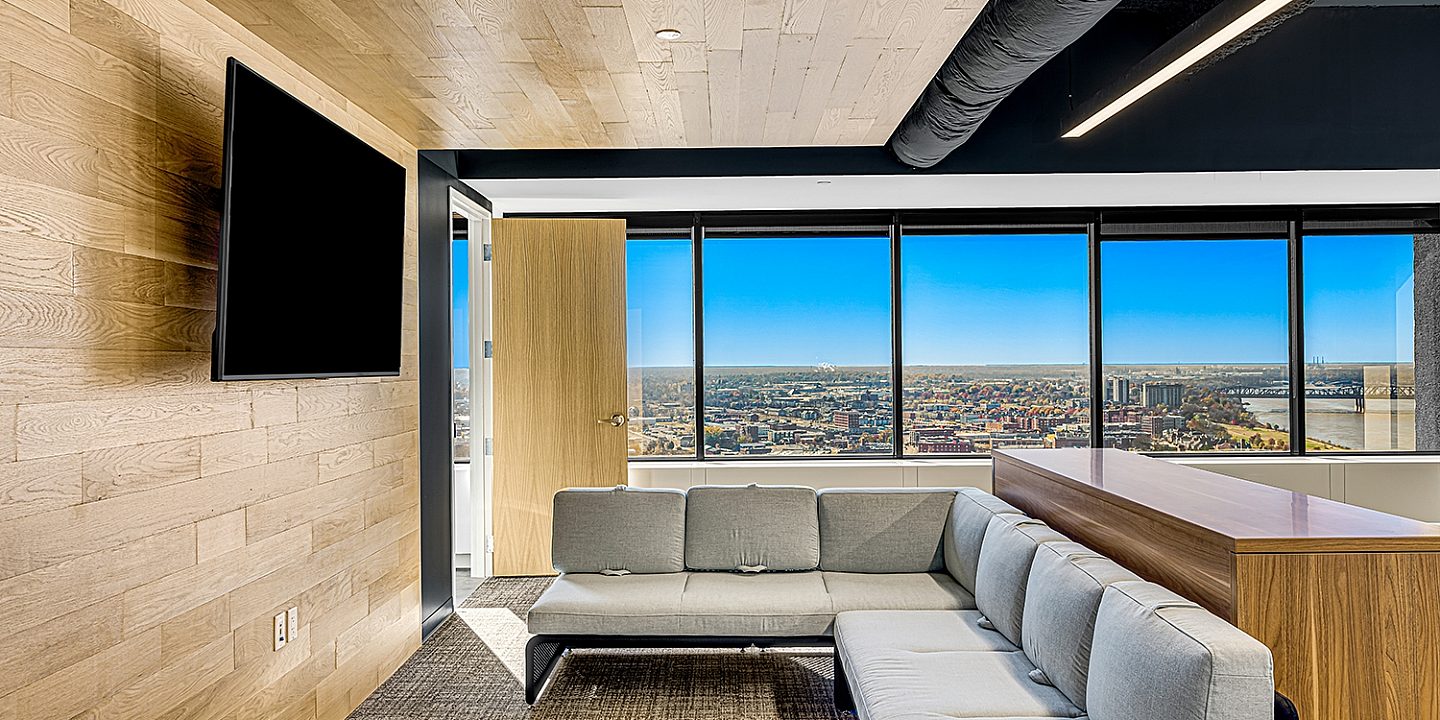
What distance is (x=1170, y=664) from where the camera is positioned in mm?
1843

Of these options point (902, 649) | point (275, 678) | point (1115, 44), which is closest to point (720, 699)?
point (902, 649)

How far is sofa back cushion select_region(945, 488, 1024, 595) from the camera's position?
336cm

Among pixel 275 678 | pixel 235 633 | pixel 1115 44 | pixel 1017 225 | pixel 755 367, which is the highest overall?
pixel 1115 44

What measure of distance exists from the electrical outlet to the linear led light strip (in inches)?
128

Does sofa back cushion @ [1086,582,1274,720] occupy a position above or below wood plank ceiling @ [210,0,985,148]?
below

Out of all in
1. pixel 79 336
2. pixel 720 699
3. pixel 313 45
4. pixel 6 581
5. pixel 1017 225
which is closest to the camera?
pixel 6 581

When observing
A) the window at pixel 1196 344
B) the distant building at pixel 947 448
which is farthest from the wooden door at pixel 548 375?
the window at pixel 1196 344

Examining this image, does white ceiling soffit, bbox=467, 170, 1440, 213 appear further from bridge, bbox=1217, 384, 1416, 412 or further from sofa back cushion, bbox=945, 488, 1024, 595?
sofa back cushion, bbox=945, 488, 1024, 595

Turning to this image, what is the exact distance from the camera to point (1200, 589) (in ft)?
7.25

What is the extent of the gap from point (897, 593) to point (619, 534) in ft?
3.78

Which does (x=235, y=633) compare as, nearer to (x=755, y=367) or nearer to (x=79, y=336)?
(x=79, y=336)

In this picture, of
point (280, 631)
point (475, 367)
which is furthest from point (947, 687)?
point (475, 367)

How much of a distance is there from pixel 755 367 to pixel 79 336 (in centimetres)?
416

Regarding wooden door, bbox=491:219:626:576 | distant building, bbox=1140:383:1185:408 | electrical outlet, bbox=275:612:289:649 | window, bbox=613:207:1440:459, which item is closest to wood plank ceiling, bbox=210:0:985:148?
wooden door, bbox=491:219:626:576
